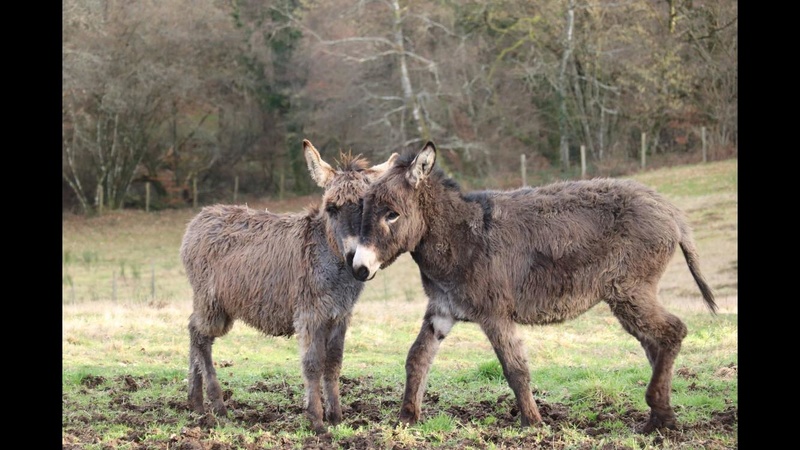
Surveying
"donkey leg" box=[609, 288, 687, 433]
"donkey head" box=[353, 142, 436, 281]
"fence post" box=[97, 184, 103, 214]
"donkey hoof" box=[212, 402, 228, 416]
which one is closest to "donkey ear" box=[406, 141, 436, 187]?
"donkey head" box=[353, 142, 436, 281]

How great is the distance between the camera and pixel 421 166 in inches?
276

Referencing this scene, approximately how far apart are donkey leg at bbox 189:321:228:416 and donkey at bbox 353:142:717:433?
1.87m

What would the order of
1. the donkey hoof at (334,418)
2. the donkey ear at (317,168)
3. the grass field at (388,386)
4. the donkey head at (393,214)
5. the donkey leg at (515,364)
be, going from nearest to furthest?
the grass field at (388,386)
the donkey head at (393,214)
the donkey leg at (515,364)
the donkey hoof at (334,418)
the donkey ear at (317,168)

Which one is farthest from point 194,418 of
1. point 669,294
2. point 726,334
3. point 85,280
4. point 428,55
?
point 428,55

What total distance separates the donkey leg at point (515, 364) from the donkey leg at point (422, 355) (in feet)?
1.55

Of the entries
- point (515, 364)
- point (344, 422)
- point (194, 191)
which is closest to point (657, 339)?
point (515, 364)

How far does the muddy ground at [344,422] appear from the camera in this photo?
20.5 feet

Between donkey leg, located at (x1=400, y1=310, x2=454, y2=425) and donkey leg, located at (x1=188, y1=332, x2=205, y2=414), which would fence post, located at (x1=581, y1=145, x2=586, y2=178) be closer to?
donkey leg, located at (x1=188, y1=332, x2=205, y2=414)

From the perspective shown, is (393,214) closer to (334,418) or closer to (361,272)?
(361,272)

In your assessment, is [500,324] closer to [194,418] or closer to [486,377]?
[486,377]

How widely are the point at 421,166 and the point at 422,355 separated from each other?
1590mm

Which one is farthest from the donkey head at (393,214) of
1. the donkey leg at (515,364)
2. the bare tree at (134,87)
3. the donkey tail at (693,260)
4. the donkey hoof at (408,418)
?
the bare tree at (134,87)

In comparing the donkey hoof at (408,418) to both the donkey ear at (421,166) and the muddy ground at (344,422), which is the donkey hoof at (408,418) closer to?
the muddy ground at (344,422)

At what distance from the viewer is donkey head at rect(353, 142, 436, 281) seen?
6.61m
